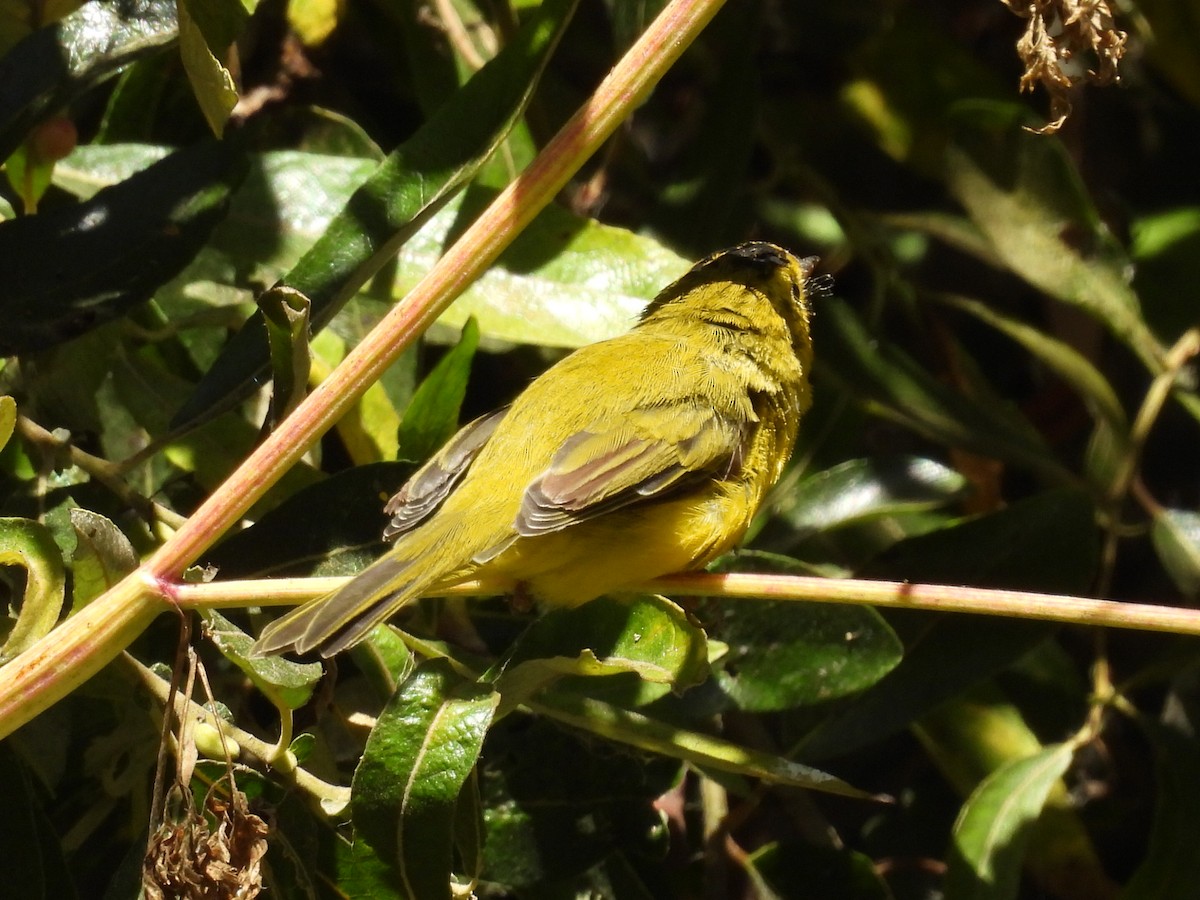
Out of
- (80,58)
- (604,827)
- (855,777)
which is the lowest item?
(855,777)

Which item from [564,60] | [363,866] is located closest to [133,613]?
[363,866]

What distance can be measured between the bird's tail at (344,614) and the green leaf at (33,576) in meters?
0.23

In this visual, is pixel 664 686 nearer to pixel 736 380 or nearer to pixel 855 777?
pixel 736 380

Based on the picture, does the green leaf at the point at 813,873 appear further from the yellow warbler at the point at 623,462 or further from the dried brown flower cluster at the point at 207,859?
the dried brown flower cluster at the point at 207,859

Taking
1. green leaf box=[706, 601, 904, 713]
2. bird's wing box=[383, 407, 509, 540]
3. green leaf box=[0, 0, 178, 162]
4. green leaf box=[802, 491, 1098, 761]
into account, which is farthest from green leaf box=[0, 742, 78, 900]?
green leaf box=[802, 491, 1098, 761]

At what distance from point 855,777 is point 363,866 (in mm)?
1686

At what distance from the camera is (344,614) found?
1.70m

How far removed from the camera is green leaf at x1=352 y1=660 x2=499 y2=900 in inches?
62.8

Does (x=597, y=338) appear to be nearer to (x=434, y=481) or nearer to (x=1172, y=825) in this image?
(x=434, y=481)

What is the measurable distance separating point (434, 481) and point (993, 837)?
1.10m

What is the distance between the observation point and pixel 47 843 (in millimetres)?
1808

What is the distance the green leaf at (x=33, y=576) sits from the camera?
156cm

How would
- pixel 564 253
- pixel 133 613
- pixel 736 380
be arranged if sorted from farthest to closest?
pixel 736 380 → pixel 564 253 → pixel 133 613

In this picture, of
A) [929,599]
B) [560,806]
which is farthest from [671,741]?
[929,599]
